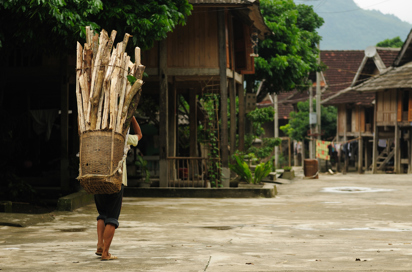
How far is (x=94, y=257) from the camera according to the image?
7.45 m

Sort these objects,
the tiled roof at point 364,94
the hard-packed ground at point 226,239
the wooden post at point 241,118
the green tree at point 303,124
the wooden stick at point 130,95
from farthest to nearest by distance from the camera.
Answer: the green tree at point 303,124 → the tiled roof at point 364,94 → the wooden post at point 241,118 → the wooden stick at point 130,95 → the hard-packed ground at point 226,239

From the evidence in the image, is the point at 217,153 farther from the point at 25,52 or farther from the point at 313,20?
the point at 313,20

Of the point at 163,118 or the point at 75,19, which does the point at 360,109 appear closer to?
Result: the point at 163,118

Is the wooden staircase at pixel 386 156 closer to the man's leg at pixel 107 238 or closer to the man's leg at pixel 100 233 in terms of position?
the man's leg at pixel 100 233

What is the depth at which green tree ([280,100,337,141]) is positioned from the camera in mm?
47312

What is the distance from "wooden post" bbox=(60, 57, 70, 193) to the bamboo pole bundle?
9.48 metres

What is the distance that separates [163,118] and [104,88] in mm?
10653

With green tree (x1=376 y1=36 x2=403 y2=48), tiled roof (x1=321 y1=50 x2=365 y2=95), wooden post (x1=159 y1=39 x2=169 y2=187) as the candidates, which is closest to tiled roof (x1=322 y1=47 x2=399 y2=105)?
tiled roof (x1=321 y1=50 x2=365 y2=95)

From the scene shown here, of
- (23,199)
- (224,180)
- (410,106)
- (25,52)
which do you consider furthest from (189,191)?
(410,106)

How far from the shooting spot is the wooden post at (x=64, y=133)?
17203mm

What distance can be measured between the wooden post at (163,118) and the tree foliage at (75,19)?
9.38 ft

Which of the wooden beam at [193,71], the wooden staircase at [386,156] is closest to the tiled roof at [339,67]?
the wooden staircase at [386,156]

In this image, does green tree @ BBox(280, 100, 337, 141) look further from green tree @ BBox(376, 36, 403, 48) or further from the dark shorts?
the dark shorts

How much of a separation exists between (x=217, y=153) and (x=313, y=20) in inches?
637
